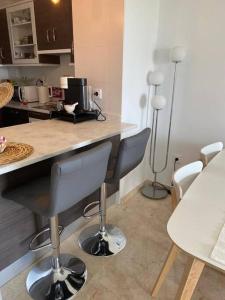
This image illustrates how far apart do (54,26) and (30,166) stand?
2038mm

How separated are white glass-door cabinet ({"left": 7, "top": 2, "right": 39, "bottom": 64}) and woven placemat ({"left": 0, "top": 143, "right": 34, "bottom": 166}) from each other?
7.12 feet

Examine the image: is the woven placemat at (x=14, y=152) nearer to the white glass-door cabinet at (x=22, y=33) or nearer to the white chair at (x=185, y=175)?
the white chair at (x=185, y=175)

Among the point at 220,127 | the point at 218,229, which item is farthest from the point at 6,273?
the point at 220,127

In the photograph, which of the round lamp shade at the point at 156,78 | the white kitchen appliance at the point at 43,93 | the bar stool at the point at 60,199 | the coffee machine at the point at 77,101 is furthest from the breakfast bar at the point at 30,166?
the white kitchen appliance at the point at 43,93

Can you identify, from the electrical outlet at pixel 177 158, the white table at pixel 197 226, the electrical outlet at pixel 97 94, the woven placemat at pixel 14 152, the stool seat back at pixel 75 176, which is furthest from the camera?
the electrical outlet at pixel 177 158

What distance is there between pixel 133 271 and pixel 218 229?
3.15 ft

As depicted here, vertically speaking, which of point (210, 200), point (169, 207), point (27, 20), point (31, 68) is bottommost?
point (169, 207)

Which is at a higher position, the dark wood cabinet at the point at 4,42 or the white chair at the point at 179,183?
the dark wood cabinet at the point at 4,42

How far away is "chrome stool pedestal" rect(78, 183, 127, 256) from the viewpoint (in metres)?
1.81

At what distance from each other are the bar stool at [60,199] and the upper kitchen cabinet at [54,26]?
1.93m

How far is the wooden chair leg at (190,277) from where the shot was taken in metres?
0.91

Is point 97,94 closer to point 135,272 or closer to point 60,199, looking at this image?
point 60,199

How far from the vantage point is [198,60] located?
2223mm

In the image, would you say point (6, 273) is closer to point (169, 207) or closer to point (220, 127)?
point (169, 207)
